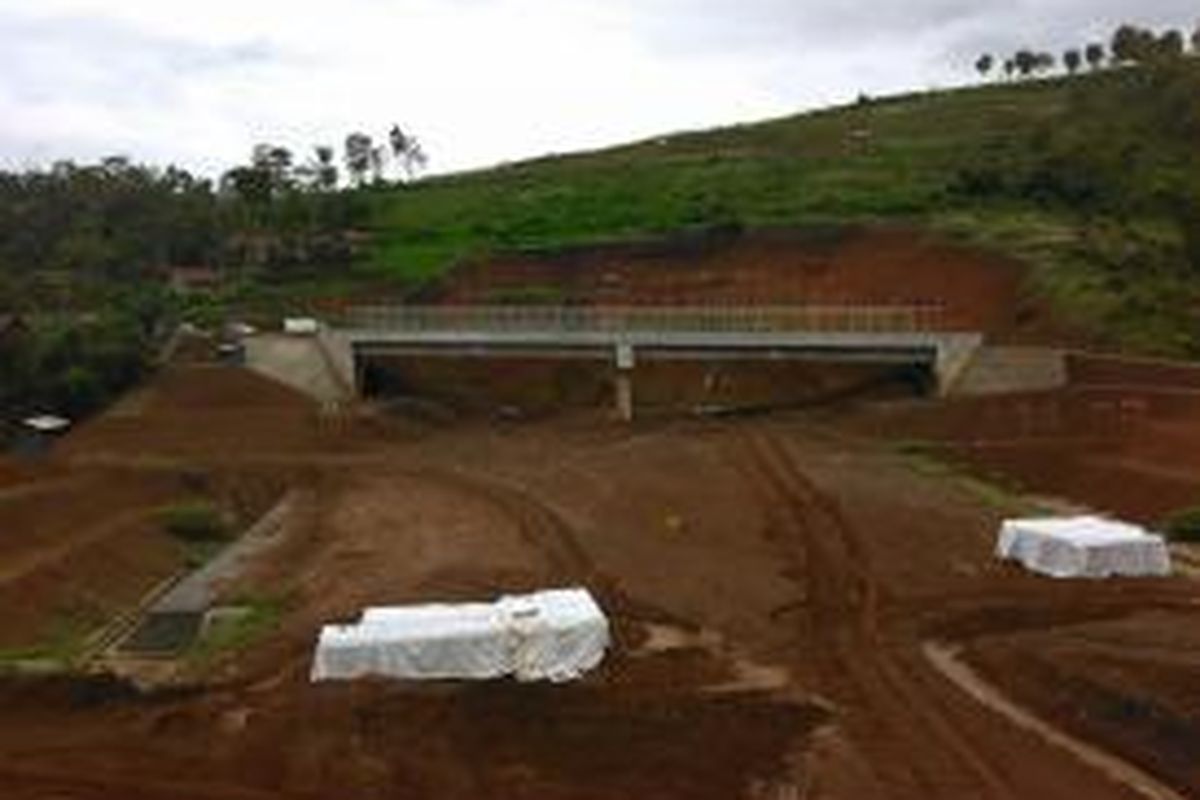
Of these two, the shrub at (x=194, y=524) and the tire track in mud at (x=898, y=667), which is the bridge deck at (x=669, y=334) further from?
the shrub at (x=194, y=524)

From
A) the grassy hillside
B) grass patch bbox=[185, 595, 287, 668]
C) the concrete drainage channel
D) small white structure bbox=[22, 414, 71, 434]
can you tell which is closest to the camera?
grass patch bbox=[185, 595, 287, 668]

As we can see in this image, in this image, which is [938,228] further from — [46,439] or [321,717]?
[321,717]

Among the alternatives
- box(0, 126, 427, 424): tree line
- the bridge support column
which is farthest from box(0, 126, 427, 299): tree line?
the bridge support column

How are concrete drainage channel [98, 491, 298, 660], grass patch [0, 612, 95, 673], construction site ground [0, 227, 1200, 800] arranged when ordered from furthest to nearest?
concrete drainage channel [98, 491, 298, 660]
grass patch [0, 612, 95, 673]
construction site ground [0, 227, 1200, 800]

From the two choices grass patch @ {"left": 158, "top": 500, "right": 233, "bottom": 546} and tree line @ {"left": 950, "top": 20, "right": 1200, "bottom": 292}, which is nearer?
grass patch @ {"left": 158, "top": 500, "right": 233, "bottom": 546}

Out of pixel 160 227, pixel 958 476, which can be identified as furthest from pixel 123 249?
pixel 958 476

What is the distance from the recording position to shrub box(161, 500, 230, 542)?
59.5 metres

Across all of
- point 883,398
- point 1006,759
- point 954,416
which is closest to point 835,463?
point 954,416

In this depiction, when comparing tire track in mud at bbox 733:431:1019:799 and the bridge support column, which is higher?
the bridge support column

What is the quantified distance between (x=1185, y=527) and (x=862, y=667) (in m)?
16.5

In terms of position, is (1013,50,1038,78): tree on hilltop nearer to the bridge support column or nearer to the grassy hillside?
→ the grassy hillside

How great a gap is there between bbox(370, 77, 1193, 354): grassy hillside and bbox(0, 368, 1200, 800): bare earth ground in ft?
66.9

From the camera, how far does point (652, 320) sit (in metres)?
84.8

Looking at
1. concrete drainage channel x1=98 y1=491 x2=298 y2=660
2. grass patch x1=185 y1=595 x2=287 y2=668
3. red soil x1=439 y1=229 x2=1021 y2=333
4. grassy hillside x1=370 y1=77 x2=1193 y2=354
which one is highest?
grassy hillside x1=370 y1=77 x2=1193 y2=354
